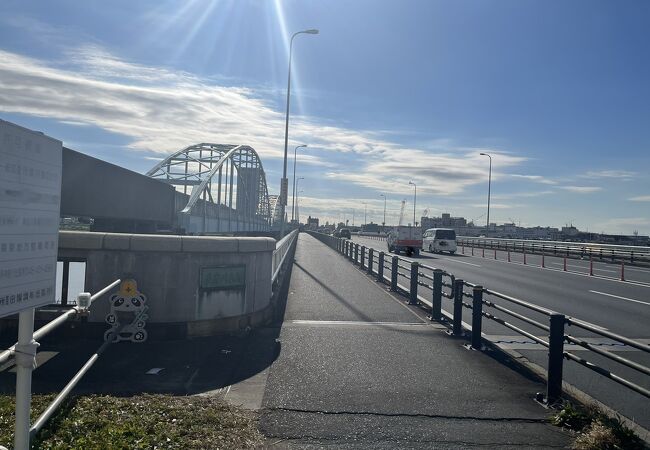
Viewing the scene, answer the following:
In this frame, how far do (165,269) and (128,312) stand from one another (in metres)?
0.78

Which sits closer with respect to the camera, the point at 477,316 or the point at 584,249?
the point at 477,316

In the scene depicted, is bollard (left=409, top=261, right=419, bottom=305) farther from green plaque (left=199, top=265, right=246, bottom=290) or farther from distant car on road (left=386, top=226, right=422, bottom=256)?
distant car on road (left=386, top=226, right=422, bottom=256)

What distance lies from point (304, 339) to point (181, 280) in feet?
6.99

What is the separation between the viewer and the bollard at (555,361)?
6148 millimetres

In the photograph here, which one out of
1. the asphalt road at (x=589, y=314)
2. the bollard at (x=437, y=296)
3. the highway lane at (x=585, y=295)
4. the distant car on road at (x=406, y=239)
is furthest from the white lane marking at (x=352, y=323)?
the distant car on road at (x=406, y=239)

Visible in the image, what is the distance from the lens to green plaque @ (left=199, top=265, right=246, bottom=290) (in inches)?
345

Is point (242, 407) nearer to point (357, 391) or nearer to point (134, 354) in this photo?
point (357, 391)

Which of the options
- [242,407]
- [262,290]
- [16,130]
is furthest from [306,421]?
[262,290]

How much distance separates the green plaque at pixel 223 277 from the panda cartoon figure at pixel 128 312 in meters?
0.95

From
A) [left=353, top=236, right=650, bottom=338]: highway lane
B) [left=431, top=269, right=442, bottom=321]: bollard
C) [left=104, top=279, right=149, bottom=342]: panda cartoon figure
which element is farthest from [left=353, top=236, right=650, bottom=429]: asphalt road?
[left=104, top=279, right=149, bottom=342]: panda cartoon figure

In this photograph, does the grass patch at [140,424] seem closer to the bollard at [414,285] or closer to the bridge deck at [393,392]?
the bridge deck at [393,392]

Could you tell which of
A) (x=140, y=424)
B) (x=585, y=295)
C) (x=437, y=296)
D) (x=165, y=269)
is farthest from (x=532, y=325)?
(x=585, y=295)

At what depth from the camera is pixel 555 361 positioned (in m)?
6.20

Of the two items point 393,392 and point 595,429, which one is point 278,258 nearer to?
point 393,392
